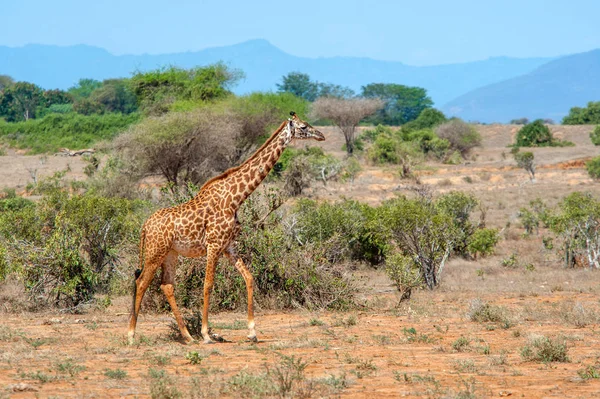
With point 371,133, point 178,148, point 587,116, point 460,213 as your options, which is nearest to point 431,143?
point 371,133

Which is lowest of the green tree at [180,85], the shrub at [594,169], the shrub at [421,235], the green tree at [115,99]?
the shrub at [421,235]

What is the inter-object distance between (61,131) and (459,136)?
2836cm

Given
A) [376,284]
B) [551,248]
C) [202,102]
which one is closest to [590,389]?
[376,284]

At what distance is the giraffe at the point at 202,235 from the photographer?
432 inches

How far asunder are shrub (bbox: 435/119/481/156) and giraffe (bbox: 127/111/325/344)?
5160 centimetres

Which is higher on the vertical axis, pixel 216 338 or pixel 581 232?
pixel 581 232

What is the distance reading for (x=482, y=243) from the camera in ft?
73.7

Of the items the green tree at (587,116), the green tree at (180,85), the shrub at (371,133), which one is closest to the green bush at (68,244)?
the green tree at (180,85)

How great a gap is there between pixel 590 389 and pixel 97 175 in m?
26.1

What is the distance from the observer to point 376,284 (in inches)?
714

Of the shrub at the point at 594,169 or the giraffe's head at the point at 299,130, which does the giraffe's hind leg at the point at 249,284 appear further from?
the shrub at the point at 594,169

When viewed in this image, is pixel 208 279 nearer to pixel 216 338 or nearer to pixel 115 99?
pixel 216 338

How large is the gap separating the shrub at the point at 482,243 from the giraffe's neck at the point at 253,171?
11.9 meters

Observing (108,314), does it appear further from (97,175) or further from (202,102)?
(202,102)
